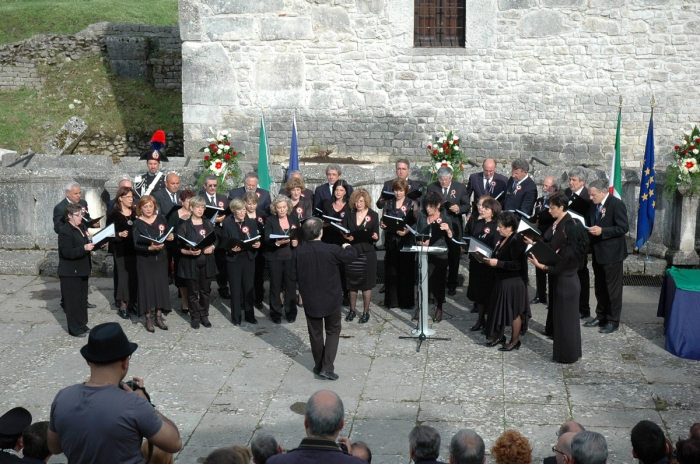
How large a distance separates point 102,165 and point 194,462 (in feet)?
29.2

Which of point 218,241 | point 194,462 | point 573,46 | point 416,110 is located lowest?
point 194,462

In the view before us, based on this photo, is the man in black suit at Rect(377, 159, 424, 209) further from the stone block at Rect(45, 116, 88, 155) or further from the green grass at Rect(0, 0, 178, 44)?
the green grass at Rect(0, 0, 178, 44)

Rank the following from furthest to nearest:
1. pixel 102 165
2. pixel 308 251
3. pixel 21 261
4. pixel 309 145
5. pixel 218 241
A: 1. pixel 309 145
2. pixel 102 165
3. pixel 21 261
4. pixel 218 241
5. pixel 308 251

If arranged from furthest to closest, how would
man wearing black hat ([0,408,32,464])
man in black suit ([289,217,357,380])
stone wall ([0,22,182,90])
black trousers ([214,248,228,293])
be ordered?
stone wall ([0,22,182,90])
black trousers ([214,248,228,293])
man in black suit ([289,217,357,380])
man wearing black hat ([0,408,32,464])

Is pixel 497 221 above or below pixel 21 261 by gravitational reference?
above

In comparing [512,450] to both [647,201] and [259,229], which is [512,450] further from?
[647,201]

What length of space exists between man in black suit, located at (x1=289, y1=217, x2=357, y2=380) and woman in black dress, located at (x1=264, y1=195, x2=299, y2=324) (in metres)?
1.78

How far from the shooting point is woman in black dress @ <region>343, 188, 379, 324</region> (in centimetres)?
1059

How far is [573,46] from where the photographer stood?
659 inches

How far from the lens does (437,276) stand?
10.6 m

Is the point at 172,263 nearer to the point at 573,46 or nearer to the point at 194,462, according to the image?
the point at 194,462

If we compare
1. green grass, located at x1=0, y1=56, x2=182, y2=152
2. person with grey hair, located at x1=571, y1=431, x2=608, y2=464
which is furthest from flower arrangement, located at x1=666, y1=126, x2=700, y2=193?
green grass, located at x1=0, y1=56, x2=182, y2=152

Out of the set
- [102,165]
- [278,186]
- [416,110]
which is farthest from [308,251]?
[416,110]

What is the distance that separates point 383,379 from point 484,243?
209 centimetres
